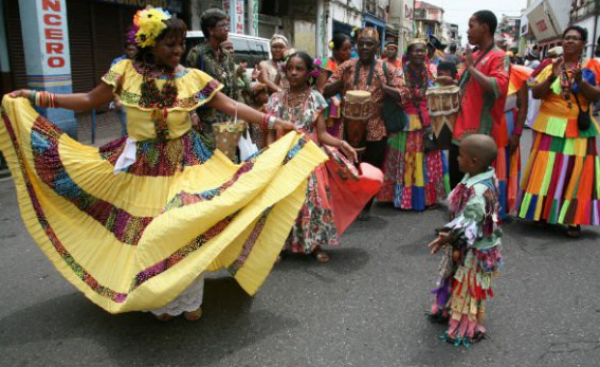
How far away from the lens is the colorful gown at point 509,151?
5344 mm

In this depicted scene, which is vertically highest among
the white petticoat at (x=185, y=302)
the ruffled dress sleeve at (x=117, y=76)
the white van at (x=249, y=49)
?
the white van at (x=249, y=49)

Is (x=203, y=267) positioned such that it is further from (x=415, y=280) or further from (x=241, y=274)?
(x=415, y=280)

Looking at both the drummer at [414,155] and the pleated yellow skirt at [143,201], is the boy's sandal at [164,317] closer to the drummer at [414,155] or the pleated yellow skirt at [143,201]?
the pleated yellow skirt at [143,201]

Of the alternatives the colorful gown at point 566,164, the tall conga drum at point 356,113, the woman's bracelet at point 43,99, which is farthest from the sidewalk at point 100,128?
the colorful gown at point 566,164

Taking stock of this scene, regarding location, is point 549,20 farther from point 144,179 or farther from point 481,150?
point 144,179

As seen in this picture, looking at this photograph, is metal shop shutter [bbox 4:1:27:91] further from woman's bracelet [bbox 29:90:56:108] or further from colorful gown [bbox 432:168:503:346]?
colorful gown [bbox 432:168:503:346]

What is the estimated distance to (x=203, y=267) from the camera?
2.90m

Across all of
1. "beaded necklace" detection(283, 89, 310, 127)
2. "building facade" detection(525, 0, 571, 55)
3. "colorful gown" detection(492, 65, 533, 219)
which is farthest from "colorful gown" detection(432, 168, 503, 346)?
"building facade" detection(525, 0, 571, 55)

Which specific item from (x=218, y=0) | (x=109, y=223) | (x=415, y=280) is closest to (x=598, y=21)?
(x=218, y=0)

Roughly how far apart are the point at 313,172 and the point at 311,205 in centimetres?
29

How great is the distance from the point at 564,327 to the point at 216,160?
253 cm

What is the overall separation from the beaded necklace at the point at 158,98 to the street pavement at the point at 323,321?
4.13 feet

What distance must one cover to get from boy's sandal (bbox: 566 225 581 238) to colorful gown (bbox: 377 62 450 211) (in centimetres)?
160

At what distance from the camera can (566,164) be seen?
5219 mm
